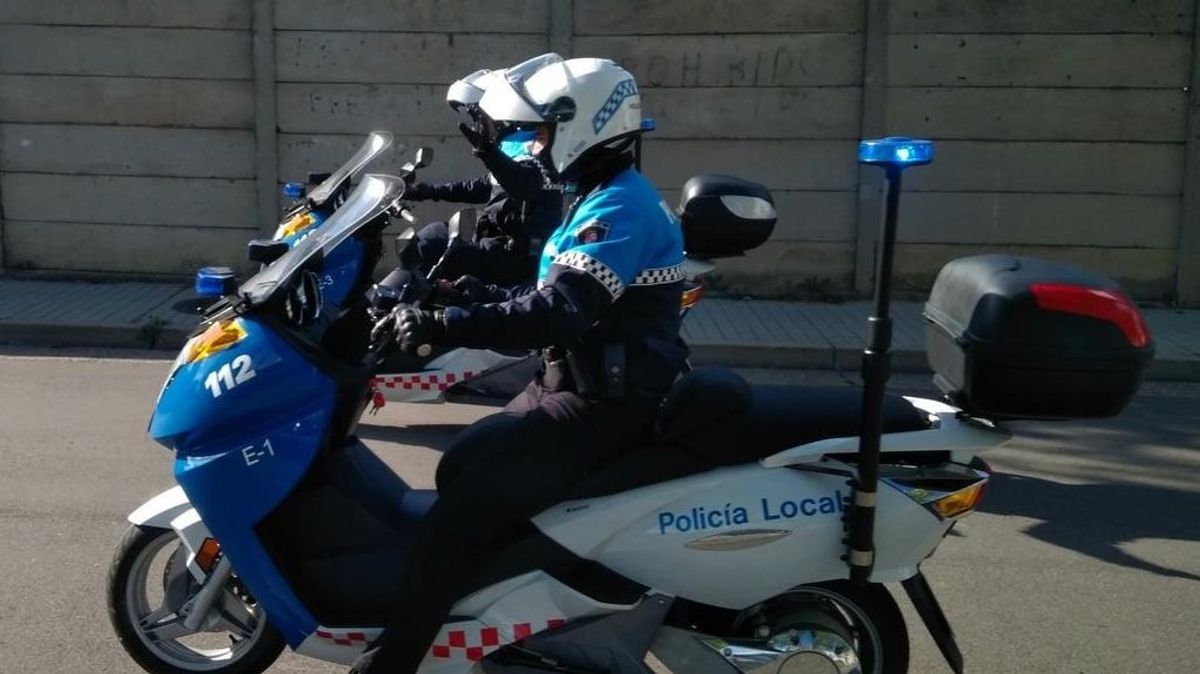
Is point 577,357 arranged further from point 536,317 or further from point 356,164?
point 356,164

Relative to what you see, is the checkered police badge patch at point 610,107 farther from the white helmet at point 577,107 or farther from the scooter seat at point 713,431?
the scooter seat at point 713,431

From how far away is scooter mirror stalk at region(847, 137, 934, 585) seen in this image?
2.91 meters

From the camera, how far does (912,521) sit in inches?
124

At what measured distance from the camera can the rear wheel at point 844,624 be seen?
3.19m

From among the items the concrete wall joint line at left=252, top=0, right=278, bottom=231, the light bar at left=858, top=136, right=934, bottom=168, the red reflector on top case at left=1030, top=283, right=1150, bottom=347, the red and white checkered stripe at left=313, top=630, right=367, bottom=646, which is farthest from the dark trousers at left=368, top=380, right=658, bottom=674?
the concrete wall joint line at left=252, top=0, right=278, bottom=231

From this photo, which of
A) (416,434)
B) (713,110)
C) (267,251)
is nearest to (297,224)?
(416,434)

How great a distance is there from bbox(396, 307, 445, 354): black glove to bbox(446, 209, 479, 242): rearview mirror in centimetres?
364

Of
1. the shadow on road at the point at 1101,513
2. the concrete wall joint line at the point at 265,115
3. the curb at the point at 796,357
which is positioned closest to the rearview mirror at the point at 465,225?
the curb at the point at 796,357

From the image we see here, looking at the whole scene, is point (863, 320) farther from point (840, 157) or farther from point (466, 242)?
point (466, 242)

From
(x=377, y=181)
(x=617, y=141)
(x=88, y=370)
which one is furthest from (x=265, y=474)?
(x=88, y=370)

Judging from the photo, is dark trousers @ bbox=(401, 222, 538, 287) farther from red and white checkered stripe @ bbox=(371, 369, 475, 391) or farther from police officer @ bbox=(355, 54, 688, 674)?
police officer @ bbox=(355, 54, 688, 674)

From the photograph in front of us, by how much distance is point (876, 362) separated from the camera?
2.99 meters

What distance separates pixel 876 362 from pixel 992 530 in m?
2.53

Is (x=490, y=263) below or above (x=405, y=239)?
below
